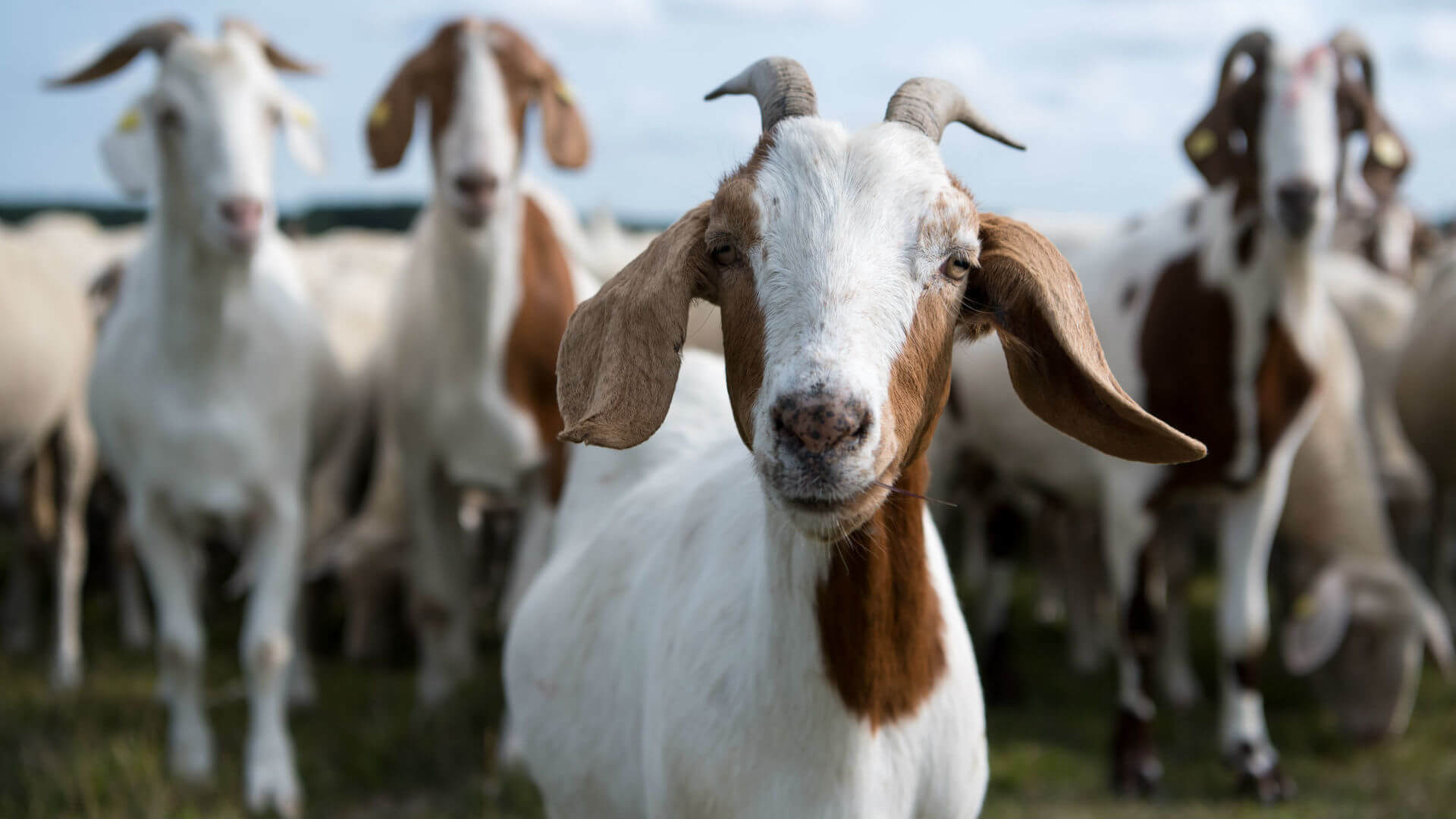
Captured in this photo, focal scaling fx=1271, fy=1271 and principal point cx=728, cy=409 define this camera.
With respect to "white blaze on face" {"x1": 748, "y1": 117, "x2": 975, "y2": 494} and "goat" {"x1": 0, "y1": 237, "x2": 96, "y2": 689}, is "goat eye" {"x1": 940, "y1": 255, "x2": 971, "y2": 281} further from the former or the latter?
"goat" {"x1": 0, "y1": 237, "x2": 96, "y2": 689}

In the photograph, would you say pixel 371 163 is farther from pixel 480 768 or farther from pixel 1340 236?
pixel 1340 236

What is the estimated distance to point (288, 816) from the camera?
4.74 m

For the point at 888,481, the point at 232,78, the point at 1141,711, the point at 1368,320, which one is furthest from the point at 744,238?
the point at 1368,320

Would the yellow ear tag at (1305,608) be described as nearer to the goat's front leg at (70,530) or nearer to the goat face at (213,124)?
the goat face at (213,124)

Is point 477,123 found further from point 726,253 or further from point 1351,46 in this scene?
point 1351,46

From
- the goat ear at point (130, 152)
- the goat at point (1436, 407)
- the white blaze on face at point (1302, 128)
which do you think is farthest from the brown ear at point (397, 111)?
the goat at point (1436, 407)

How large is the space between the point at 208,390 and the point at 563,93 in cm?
192

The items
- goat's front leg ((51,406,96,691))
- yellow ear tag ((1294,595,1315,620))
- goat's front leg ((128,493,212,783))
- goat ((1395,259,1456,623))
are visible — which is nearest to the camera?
goat's front leg ((128,493,212,783))

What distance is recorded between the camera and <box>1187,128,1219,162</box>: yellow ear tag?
16.5 ft

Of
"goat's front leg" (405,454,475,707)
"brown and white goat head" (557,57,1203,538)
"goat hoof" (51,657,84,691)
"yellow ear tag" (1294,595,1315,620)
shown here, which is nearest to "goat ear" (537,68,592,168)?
"goat's front leg" (405,454,475,707)

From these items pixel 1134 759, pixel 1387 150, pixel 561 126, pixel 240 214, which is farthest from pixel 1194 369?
pixel 240 214

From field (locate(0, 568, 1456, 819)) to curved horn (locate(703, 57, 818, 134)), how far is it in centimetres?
313

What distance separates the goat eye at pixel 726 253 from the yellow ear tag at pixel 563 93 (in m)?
3.54

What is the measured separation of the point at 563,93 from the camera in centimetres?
549
